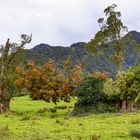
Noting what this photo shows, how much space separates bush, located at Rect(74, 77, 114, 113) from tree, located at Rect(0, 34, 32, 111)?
33.6 ft

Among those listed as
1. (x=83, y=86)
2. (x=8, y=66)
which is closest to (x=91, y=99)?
(x=83, y=86)

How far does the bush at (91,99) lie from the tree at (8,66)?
1025cm

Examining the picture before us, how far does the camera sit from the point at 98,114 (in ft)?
157

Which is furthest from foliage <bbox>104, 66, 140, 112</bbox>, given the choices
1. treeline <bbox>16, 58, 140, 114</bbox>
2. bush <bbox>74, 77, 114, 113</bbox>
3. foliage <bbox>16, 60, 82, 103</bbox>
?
foliage <bbox>16, 60, 82, 103</bbox>

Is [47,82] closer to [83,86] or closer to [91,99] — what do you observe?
[83,86]

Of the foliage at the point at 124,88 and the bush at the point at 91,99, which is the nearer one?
the foliage at the point at 124,88

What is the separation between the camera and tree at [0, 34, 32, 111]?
5728cm

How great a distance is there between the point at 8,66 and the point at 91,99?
14.5 m

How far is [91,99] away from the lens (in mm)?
49656

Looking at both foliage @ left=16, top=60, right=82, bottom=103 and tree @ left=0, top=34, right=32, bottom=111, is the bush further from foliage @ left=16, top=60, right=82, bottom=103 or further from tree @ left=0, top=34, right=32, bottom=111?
tree @ left=0, top=34, right=32, bottom=111

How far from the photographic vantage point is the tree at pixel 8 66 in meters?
57.3

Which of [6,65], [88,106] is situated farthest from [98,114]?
[6,65]

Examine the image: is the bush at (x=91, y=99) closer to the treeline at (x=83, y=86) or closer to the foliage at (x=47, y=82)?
the treeline at (x=83, y=86)

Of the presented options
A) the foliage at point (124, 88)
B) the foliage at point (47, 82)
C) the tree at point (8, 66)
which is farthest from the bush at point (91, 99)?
the tree at point (8, 66)
